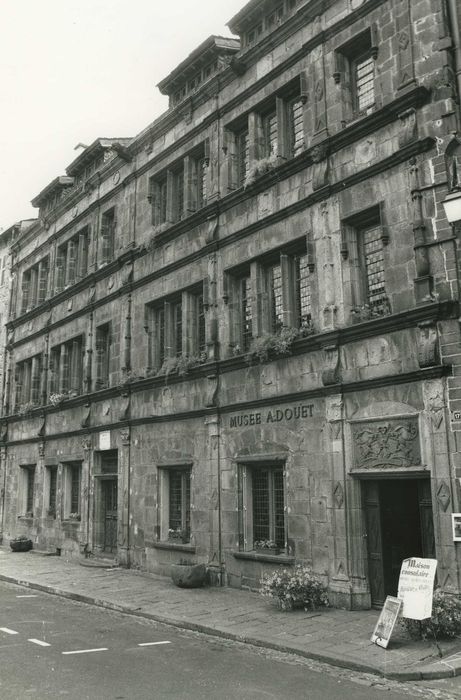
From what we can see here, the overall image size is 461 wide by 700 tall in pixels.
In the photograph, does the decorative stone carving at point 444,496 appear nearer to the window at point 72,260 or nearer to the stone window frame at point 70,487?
the stone window frame at point 70,487

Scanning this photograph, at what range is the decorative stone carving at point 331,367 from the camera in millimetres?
12758

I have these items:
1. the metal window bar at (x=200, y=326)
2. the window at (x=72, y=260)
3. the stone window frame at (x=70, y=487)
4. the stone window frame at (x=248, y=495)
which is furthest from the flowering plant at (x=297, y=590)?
the window at (x=72, y=260)

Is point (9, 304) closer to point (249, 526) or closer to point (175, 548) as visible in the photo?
point (175, 548)

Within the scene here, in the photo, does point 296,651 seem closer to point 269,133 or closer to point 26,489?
point 269,133

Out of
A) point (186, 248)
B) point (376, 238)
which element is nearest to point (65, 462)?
point (186, 248)

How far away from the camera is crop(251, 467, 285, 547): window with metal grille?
1431 centimetres

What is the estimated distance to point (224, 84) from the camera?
56.7 feet

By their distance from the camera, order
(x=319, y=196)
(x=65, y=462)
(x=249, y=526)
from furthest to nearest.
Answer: (x=65, y=462)
(x=249, y=526)
(x=319, y=196)

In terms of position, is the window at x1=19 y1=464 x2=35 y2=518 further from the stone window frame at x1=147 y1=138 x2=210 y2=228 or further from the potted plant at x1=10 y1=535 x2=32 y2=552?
the stone window frame at x1=147 y1=138 x2=210 y2=228

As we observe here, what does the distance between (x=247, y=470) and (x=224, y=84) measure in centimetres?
1004

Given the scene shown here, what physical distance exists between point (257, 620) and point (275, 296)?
283 inches

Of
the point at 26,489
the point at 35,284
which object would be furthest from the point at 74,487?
the point at 35,284

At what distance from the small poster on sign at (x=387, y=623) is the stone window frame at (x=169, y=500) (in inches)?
311

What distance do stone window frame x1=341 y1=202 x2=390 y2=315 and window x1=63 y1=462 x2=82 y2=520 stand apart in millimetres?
13817
